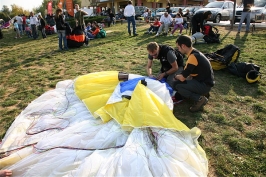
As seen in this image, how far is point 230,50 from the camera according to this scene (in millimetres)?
5312

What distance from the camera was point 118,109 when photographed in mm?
2891

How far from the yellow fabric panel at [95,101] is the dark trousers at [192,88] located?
1322mm

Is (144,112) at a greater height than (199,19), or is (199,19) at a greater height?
(199,19)

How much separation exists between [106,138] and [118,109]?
1.80 ft

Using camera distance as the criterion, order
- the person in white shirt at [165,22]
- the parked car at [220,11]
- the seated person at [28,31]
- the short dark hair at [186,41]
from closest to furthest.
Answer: the short dark hair at [186,41] → the person in white shirt at [165,22] → the parked car at [220,11] → the seated person at [28,31]

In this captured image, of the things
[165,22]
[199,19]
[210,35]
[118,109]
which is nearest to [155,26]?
[165,22]

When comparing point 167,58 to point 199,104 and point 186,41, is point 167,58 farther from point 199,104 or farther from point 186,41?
point 199,104

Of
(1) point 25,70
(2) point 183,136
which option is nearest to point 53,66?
(1) point 25,70

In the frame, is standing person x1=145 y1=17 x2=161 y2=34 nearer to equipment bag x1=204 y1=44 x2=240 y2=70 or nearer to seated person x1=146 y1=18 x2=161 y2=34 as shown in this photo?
seated person x1=146 y1=18 x2=161 y2=34

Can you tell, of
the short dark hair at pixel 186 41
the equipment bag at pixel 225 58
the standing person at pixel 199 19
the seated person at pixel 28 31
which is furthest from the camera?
the seated person at pixel 28 31

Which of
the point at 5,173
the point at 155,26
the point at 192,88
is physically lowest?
the point at 5,173

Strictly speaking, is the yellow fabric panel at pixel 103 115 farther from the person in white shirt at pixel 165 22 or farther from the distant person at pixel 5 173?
the person in white shirt at pixel 165 22

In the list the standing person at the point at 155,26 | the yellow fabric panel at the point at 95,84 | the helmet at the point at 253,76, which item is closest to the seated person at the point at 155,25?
the standing person at the point at 155,26

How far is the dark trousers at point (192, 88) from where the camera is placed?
138 inches
